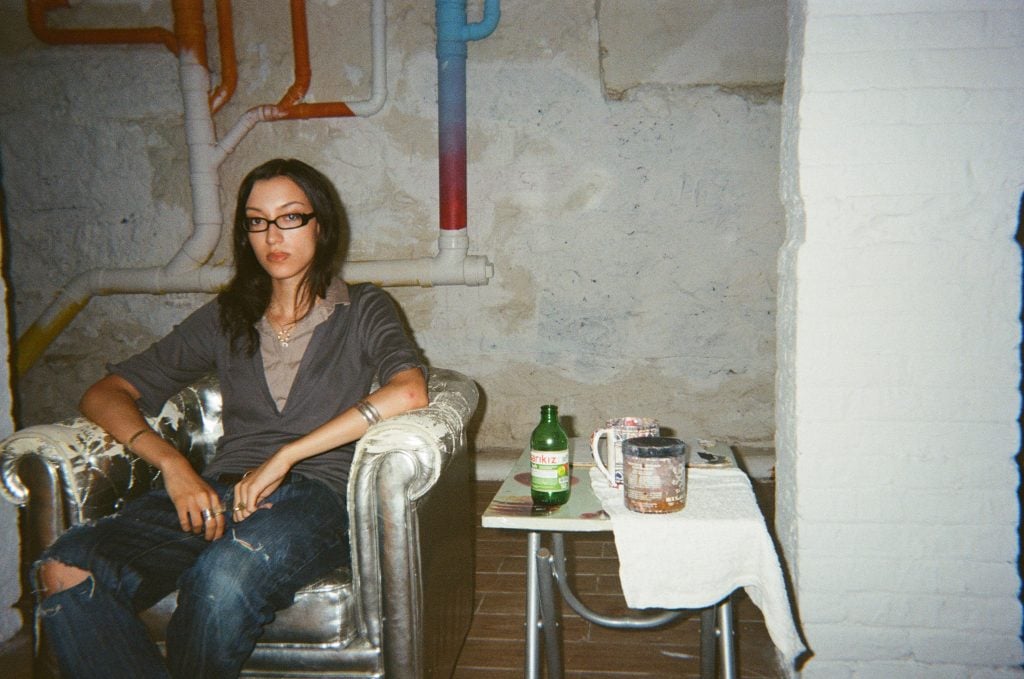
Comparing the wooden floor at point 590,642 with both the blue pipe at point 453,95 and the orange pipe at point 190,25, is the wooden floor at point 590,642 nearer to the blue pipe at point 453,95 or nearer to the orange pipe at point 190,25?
the blue pipe at point 453,95

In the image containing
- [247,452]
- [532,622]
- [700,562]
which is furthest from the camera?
[247,452]

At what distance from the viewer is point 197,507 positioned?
148 cm

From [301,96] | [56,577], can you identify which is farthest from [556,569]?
[301,96]

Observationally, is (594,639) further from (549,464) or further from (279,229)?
(279,229)

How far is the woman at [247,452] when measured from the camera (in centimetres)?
129

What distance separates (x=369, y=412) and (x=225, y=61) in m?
2.79

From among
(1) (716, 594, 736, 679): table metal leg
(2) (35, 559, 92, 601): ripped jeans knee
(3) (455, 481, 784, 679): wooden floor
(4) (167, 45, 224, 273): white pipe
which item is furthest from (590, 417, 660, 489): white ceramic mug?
(4) (167, 45, 224, 273): white pipe

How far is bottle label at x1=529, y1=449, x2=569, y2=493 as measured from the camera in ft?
4.42

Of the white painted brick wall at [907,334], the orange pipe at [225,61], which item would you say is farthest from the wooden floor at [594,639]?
the orange pipe at [225,61]

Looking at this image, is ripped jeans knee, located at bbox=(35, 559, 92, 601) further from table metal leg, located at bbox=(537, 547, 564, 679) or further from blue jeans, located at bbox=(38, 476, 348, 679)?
table metal leg, located at bbox=(537, 547, 564, 679)

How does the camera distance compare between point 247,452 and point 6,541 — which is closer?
point 247,452

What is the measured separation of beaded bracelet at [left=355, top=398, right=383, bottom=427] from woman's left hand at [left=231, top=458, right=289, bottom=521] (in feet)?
0.65

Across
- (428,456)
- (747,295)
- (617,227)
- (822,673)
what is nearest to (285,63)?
(617,227)

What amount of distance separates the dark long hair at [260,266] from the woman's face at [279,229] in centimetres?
2
